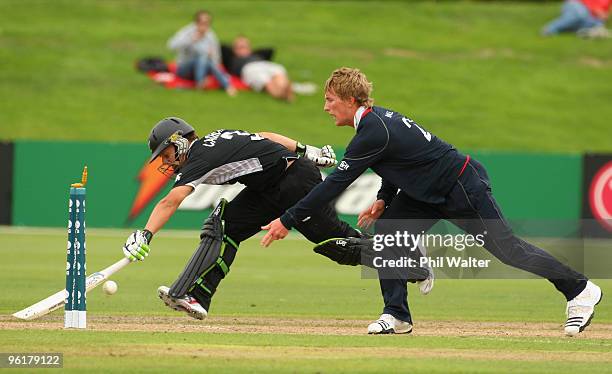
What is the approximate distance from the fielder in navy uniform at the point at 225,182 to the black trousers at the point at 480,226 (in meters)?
0.83

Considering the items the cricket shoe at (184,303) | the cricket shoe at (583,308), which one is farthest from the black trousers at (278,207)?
the cricket shoe at (583,308)

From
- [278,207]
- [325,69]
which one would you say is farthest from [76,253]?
[325,69]

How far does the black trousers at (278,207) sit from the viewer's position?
35.0 ft

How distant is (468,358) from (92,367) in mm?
2585

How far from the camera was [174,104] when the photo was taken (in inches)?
1136

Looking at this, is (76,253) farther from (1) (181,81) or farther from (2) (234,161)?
(1) (181,81)

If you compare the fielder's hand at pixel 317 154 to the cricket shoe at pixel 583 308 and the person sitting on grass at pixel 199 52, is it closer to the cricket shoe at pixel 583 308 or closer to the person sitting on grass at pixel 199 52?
the cricket shoe at pixel 583 308

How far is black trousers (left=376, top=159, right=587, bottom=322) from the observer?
9.80 m

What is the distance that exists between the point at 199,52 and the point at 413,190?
18.7m

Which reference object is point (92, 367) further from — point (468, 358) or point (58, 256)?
point (58, 256)

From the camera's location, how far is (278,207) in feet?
35.4

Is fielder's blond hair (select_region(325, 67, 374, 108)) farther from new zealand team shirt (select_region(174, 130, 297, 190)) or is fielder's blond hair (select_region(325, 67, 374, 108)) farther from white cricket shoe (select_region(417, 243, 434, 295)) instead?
white cricket shoe (select_region(417, 243, 434, 295))

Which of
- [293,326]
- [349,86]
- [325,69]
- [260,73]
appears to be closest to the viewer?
[349,86]

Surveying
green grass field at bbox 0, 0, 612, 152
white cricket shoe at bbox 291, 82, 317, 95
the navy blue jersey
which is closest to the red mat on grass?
green grass field at bbox 0, 0, 612, 152
